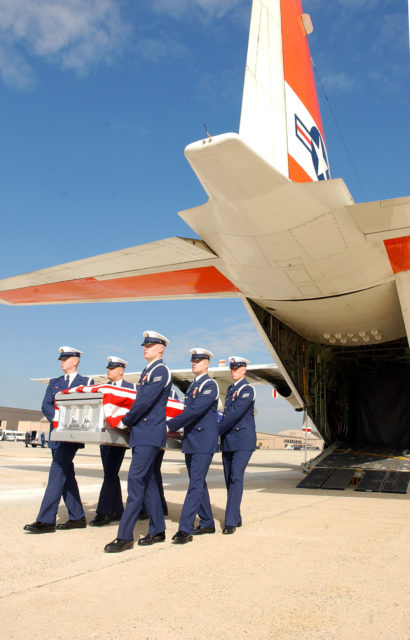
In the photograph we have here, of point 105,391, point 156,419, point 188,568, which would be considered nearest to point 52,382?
point 105,391

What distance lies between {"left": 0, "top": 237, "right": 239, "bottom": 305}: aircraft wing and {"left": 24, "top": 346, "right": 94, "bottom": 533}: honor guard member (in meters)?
2.19

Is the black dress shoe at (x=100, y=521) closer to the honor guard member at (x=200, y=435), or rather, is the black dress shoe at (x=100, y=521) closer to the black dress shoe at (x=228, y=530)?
the honor guard member at (x=200, y=435)

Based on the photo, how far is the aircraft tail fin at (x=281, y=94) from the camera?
543 cm

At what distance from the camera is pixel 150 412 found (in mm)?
3791

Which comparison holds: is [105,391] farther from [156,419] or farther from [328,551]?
[328,551]

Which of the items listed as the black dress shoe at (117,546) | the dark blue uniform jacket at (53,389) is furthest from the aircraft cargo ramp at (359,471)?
the black dress shoe at (117,546)

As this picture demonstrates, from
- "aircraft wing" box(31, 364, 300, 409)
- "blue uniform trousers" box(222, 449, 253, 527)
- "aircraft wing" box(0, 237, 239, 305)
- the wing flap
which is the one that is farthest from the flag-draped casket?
"aircraft wing" box(31, 364, 300, 409)

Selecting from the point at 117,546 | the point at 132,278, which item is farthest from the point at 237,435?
the point at 132,278

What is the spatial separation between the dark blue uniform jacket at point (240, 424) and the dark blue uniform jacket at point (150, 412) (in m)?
0.97

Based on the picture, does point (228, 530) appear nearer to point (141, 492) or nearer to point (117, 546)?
point (141, 492)

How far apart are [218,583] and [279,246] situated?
4.26 m

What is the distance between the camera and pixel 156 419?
12.4 feet

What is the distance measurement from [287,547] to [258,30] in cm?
569

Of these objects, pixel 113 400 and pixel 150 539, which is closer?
pixel 150 539
